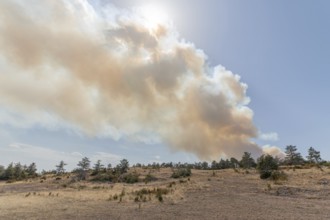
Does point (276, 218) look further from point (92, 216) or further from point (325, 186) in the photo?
point (325, 186)

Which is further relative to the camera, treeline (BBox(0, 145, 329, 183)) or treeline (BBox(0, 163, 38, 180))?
treeline (BBox(0, 163, 38, 180))

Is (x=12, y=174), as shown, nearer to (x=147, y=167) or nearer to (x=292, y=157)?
(x=147, y=167)

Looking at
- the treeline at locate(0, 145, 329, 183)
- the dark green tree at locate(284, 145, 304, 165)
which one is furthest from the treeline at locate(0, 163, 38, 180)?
the dark green tree at locate(284, 145, 304, 165)

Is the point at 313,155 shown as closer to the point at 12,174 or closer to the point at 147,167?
the point at 147,167

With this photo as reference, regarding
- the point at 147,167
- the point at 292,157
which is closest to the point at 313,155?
the point at 292,157

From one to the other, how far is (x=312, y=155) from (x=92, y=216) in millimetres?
68412

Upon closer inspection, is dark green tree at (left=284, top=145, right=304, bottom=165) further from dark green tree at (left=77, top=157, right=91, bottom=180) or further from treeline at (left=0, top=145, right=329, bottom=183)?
dark green tree at (left=77, top=157, right=91, bottom=180)

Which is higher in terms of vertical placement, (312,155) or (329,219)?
(312,155)

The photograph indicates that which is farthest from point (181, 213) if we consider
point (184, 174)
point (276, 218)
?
point (184, 174)

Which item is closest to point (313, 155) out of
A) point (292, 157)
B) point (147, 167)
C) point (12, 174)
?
point (292, 157)

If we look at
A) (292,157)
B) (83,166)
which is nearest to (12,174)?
(83,166)

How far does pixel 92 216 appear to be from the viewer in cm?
1664

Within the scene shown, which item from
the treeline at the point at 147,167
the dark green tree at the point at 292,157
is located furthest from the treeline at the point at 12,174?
the dark green tree at the point at 292,157

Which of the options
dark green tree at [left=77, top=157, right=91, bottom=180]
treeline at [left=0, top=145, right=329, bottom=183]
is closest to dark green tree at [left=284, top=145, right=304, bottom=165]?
treeline at [left=0, top=145, right=329, bottom=183]
